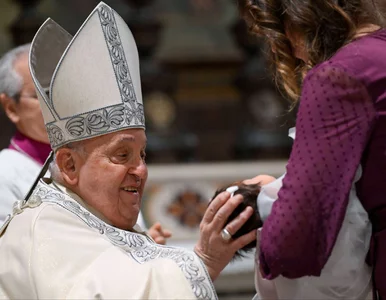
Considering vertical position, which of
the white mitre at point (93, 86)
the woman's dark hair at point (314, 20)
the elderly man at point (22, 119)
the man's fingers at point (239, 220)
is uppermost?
the woman's dark hair at point (314, 20)

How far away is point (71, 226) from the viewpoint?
109 inches

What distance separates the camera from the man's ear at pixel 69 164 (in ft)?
9.43

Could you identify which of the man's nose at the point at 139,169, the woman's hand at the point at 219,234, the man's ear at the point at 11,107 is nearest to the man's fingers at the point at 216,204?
the woman's hand at the point at 219,234

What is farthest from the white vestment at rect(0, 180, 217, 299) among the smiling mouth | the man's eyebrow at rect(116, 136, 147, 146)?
the man's eyebrow at rect(116, 136, 147, 146)

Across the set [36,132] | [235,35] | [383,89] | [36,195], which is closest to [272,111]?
[235,35]

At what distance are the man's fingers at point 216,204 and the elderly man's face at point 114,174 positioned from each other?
37 centimetres

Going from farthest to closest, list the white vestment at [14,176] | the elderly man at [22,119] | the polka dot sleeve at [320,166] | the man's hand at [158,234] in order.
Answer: the elderly man at [22,119] < the white vestment at [14,176] < the man's hand at [158,234] < the polka dot sleeve at [320,166]

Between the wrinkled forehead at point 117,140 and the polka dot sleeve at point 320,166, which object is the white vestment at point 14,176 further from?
the polka dot sleeve at point 320,166

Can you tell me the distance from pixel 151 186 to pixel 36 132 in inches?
90.7

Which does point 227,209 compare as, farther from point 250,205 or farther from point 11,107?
point 11,107

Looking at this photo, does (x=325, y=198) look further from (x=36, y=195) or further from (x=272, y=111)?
(x=272, y=111)

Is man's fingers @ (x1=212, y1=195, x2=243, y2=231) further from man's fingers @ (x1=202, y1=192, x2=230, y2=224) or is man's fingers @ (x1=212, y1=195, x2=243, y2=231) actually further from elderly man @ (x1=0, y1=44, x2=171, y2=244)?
elderly man @ (x1=0, y1=44, x2=171, y2=244)

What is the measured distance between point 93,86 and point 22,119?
145 centimetres

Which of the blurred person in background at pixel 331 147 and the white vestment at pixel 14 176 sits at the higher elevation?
the blurred person in background at pixel 331 147
